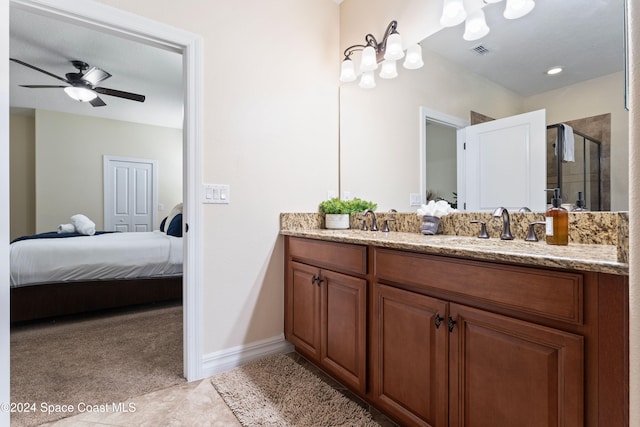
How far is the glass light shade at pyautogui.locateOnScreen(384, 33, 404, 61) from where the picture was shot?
78.0 inches

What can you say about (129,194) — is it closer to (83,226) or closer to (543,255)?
(83,226)

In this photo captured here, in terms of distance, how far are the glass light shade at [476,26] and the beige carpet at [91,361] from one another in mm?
2456

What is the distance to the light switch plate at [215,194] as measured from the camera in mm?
1830

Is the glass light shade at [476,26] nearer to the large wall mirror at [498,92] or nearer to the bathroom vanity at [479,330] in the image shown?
the large wall mirror at [498,92]

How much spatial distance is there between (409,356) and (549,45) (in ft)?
4.79

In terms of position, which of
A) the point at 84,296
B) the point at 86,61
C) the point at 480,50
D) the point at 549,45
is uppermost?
the point at 86,61

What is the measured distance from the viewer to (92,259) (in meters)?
2.90

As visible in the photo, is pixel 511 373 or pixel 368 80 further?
pixel 368 80

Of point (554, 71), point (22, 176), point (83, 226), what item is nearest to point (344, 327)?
point (554, 71)

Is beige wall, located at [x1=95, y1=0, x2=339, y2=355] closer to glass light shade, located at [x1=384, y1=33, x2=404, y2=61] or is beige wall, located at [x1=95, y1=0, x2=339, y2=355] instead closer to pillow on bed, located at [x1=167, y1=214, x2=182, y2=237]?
glass light shade, located at [x1=384, y1=33, x2=404, y2=61]

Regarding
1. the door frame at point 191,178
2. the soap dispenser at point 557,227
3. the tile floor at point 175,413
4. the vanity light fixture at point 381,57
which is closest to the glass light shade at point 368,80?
the vanity light fixture at point 381,57

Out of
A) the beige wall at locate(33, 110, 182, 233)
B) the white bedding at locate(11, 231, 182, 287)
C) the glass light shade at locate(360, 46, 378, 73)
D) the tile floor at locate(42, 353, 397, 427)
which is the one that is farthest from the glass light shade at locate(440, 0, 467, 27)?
the beige wall at locate(33, 110, 182, 233)

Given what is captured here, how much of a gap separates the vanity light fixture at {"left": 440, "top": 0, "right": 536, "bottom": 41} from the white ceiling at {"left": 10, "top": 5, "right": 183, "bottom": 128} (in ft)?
6.91

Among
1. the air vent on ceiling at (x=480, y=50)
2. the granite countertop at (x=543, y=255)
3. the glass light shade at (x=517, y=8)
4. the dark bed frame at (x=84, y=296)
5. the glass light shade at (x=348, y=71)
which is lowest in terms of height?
the dark bed frame at (x=84, y=296)
